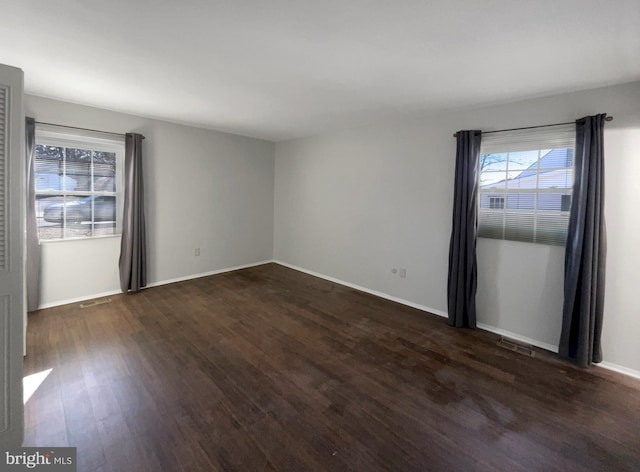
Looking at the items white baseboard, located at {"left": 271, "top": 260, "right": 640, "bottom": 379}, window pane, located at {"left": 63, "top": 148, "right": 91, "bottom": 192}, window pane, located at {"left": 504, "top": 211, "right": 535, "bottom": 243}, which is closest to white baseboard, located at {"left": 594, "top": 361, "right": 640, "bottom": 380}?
white baseboard, located at {"left": 271, "top": 260, "right": 640, "bottom": 379}

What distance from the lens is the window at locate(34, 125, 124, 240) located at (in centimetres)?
336

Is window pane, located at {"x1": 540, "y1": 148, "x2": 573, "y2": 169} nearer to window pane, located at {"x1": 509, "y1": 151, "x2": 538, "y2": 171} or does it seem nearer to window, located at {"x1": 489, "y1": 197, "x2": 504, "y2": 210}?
window pane, located at {"x1": 509, "y1": 151, "x2": 538, "y2": 171}

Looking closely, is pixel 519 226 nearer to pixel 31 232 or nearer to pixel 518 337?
pixel 518 337

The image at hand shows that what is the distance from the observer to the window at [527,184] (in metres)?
2.71

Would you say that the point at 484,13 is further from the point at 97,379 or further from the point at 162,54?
the point at 97,379

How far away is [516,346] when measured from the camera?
282 centimetres

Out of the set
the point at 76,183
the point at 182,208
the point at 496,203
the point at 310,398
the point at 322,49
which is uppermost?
the point at 322,49

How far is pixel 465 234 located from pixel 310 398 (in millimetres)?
2321

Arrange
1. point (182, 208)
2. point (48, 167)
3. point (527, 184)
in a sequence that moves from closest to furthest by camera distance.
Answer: point (527, 184) < point (48, 167) < point (182, 208)

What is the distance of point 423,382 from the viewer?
2.23 m

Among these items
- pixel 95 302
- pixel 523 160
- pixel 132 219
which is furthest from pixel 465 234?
pixel 95 302

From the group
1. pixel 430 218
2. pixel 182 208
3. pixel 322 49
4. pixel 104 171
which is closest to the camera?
pixel 322 49

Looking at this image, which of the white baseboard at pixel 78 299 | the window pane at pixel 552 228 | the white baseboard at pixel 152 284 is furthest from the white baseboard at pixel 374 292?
the white baseboard at pixel 78 299

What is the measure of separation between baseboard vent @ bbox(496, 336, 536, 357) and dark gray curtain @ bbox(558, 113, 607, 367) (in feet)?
0.89
